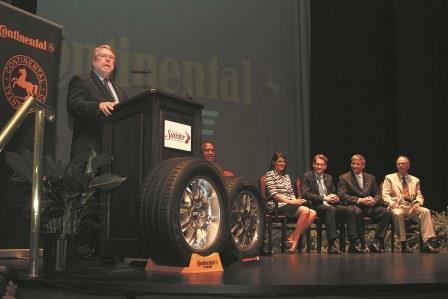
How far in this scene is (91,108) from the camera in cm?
256

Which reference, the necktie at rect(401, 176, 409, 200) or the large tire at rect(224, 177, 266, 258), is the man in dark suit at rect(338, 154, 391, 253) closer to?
the necktie at rect(401, 176, 409, 200)

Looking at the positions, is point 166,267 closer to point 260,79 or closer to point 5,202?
point 5,202

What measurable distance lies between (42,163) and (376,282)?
1.38 m

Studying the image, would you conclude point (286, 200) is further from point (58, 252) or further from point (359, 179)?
point (58, 252)

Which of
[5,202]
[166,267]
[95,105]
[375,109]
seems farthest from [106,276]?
[375,109]

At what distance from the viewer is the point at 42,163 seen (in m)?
2.31

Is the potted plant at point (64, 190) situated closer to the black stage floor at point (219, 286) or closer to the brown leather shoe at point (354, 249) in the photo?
the black stage floor at point (219, 286)

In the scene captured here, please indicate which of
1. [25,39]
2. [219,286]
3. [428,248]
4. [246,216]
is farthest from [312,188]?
[219,286]

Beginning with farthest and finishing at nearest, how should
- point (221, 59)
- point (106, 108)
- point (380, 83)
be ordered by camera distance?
point (380, 83)
point (221, 59)
point (106, 108)

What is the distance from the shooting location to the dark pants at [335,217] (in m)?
5.06

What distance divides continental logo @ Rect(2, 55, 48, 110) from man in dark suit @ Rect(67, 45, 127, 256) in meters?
0.54

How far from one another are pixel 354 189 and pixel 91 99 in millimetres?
3311

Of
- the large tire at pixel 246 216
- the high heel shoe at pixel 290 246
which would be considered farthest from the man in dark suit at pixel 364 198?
the large tire at pixel 246 216

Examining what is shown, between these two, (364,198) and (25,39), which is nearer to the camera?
(25,39)
